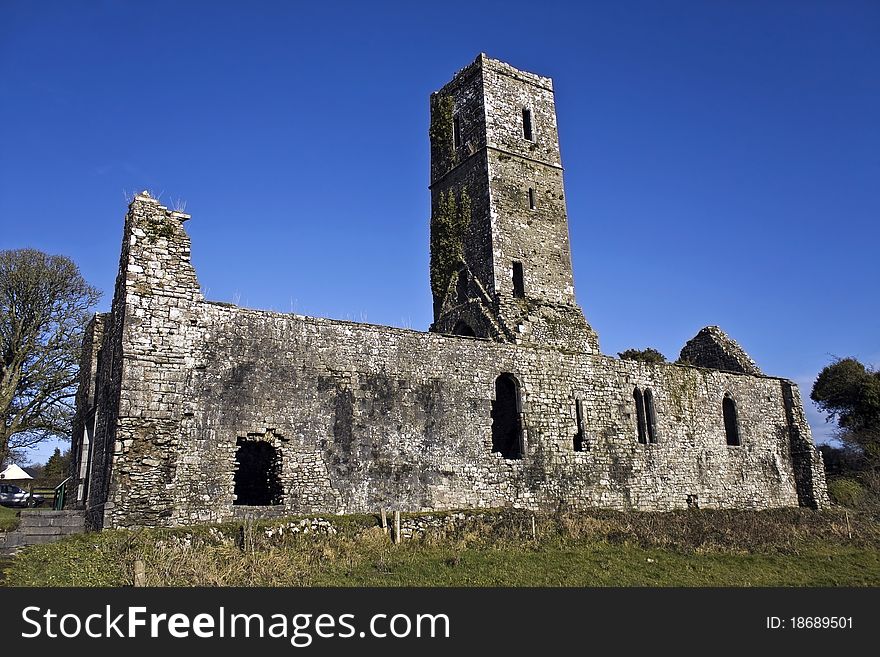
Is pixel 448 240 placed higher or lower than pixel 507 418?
higher

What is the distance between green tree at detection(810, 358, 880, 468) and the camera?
37.4m

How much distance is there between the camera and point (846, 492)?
30.4 meters

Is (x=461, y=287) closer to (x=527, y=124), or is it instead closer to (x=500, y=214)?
(x=500, y=214)

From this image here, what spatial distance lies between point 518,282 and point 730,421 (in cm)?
1010

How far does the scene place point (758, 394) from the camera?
29.5 metres

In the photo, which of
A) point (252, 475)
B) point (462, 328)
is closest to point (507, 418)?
point (462, 328)

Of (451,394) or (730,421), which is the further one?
(730,421)

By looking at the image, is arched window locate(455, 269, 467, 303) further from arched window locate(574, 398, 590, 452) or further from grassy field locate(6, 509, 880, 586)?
grassy field locate(6, 509, 880, 586)

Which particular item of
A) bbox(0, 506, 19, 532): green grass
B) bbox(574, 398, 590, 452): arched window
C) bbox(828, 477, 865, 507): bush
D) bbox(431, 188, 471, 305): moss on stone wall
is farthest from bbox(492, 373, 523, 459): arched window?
bbox(828, 477, 865, 507): bush

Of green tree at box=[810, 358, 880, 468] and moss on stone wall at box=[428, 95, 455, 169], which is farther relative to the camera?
green tree at box=[810, 358, 880, 468]

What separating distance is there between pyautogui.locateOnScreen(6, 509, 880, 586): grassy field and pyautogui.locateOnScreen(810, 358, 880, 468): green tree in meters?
17.4

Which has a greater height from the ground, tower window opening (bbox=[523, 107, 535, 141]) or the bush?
tower window opening (bbox=[523, 107, 535, 141])
